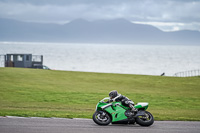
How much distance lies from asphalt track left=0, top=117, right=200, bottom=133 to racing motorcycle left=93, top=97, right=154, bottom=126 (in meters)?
0.21

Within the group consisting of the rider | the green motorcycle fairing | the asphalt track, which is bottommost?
the asphalt track

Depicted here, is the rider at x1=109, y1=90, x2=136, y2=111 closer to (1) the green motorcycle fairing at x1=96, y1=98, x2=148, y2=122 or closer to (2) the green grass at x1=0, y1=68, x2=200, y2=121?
(1) the green motorcycle fairing at x1=96, y1=98, x2=148, y2=122

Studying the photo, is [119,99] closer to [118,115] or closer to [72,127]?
[118,115]

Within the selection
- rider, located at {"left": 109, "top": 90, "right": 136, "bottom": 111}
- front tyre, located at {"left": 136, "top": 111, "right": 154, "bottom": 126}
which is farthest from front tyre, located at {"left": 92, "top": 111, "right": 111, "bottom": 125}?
front tyre, located at {"left": 136, "top": 111, "right": 154, "bottom": 126}

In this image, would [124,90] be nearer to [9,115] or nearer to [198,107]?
[198,107]

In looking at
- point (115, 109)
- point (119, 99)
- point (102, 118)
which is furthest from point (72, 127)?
point (119, 99)

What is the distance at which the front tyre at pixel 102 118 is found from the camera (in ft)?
44.9

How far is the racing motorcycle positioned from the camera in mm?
13633

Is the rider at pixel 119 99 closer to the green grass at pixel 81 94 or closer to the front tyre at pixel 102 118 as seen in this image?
the front tyre at pixel 102 118

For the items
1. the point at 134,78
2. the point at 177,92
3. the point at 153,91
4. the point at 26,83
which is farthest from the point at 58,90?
the point at 134,78

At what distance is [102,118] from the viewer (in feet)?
45.3

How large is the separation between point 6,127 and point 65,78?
1036 inches

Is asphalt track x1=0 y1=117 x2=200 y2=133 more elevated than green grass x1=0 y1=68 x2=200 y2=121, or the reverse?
green grass x1=0 y1=68 x2=200 y2=121

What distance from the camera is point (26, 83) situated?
3356 centimetres
